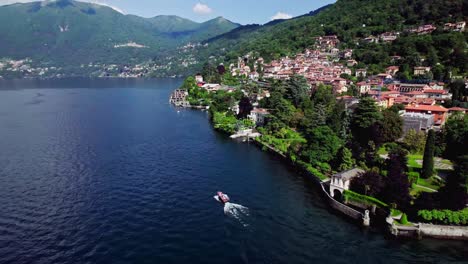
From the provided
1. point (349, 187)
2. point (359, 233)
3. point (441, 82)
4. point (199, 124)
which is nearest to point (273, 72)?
point (199, 124)

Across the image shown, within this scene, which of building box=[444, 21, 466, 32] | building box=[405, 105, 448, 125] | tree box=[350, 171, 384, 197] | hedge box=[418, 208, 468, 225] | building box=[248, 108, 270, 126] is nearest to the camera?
hedge box=[418, 208, 468, 225]

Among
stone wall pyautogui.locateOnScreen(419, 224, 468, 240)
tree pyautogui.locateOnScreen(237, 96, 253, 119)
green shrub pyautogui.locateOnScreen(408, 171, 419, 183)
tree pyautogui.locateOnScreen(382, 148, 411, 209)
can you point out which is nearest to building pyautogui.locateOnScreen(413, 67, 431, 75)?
tree pyautogui.locateOnScreen(237, 96, 253, 119)

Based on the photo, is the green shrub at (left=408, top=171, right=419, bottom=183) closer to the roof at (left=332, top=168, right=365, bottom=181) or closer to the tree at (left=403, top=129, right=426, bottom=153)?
the roof at (left=332, top=168, right=365, bottom=181)

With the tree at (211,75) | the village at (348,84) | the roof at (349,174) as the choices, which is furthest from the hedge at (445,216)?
the tree at (211,75)

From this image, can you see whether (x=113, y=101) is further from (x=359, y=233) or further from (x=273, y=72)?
(x=359, y=233)

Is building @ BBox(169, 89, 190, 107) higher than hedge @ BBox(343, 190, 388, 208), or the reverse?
building @ BBox(169, 89, 190, 107)
